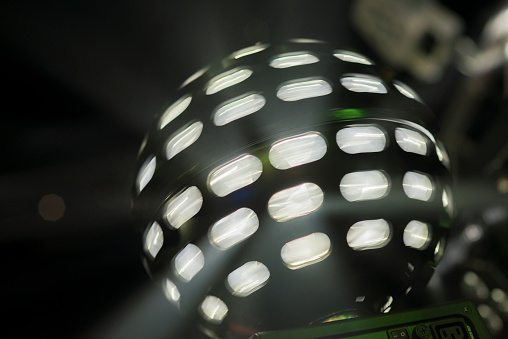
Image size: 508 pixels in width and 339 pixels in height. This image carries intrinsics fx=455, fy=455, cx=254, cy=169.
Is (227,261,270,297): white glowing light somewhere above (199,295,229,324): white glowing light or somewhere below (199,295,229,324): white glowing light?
above

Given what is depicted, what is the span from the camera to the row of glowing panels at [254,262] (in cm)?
34

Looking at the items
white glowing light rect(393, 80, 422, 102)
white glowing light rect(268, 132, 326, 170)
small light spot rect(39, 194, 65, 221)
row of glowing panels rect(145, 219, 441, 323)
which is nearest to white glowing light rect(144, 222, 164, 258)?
row of glowing panels rect(145, 219, 441, 323)

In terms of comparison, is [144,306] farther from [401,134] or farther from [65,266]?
[401,134]

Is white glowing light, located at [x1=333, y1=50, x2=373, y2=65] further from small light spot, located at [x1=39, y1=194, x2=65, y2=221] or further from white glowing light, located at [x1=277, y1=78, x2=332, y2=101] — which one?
small light spot, located at [x1=39, y1=194, x2=65, y2=221]

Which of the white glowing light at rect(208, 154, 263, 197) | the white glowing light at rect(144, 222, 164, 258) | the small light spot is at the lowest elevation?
the small light spot

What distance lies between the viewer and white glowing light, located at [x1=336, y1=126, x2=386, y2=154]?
0.34 meters

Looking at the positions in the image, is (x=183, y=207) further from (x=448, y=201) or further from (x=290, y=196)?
(x=448, y=201)

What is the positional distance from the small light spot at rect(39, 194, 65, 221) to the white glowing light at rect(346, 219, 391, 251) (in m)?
0.70

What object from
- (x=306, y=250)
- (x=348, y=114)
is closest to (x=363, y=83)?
(x=348, y=114)

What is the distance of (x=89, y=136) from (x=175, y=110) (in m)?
0.62

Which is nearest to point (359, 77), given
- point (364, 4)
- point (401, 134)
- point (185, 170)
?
point (401, 134)

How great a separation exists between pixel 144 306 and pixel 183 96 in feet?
1.75

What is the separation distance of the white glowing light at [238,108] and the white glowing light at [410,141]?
0.36ft

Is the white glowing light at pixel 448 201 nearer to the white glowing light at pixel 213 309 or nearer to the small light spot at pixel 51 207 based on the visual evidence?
the white glowing light at pixel 213 309
